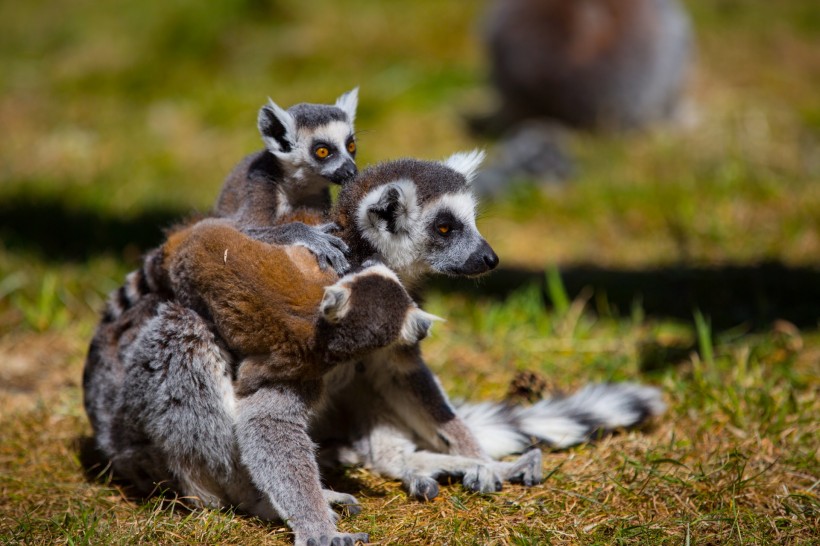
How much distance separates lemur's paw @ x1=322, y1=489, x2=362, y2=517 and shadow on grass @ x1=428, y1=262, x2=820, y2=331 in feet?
8.69

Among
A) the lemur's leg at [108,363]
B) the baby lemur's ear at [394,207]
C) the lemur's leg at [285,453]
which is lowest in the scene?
the lemur's leg at [285,453]

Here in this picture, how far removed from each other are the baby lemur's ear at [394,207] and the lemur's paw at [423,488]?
37.6 inches

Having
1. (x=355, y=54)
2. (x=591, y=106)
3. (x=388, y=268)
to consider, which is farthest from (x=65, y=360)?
(x=355, y=54)

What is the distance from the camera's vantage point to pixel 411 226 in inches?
130

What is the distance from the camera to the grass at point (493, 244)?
10.8 feet

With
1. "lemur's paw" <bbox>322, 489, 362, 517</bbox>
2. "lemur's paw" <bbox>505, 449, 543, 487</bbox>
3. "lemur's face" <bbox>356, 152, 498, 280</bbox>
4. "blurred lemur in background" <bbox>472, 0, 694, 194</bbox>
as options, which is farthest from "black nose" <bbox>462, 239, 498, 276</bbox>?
"blurred lemur in background" <bbox>472, 0, 694, 194</bbox>

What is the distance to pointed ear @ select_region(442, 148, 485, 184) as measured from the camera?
3.57 metres

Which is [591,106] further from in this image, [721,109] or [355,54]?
[355,54]

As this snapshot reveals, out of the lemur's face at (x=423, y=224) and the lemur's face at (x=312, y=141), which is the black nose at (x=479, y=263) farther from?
the lemur's face at (x=312, y=141)

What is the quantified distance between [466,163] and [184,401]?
1.45 meters

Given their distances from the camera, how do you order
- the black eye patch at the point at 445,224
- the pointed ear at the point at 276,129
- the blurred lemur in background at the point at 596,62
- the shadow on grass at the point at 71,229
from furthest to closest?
the blurred lemur in background at the point at 596,62, the shadow on grass at the point at 71,229, the pointed ear at the point at 276,129, the black eye patch at the point at 445,224

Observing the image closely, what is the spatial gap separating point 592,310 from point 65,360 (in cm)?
314

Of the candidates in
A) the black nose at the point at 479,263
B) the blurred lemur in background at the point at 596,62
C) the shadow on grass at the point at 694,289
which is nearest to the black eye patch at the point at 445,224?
the black nose at the point at 479,263

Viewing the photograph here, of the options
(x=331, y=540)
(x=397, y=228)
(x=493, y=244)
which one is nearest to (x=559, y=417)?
(x=397, y=228)
